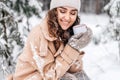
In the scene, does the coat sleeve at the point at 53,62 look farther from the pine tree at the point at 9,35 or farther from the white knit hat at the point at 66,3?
the pine tree at the point at 9,35

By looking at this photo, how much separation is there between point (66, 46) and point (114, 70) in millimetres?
3986

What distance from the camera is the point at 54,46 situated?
336 centimetres

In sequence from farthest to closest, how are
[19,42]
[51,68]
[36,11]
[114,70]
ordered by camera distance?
[114,70] → [36,11] → [19,42] → [51,68]

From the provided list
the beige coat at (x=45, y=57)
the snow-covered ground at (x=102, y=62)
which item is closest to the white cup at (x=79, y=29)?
the beige coat at (x=45, y=57)

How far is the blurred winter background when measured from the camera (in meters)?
5.14

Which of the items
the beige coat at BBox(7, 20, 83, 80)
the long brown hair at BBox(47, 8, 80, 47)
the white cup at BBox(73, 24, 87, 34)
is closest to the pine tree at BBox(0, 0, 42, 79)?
the beige coat at BBox(7, 20, 83, 80)

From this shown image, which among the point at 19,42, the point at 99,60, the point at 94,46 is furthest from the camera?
the point at 94,46

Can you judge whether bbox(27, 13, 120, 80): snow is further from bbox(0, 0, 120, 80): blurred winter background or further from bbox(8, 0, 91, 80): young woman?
bbox(8, 0, 91, 80): young woman

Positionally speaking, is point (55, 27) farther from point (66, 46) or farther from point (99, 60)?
point (99, 60)

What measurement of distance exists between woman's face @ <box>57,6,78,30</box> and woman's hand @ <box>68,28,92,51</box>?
4.4 inches

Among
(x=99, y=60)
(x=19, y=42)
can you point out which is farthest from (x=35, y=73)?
(x=99, y=60)

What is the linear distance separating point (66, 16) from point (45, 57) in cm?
36

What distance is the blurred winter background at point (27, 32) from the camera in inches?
202

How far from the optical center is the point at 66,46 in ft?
10.8
